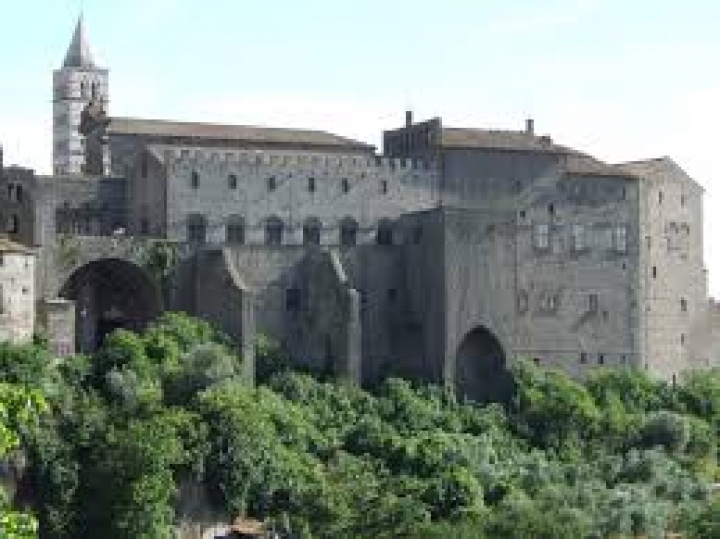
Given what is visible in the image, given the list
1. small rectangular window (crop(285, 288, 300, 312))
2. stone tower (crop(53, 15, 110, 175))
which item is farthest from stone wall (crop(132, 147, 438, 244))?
stone tower (crop(53, 15, 110, 175))

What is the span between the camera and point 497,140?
60.7m

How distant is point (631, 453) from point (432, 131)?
46.4 feet

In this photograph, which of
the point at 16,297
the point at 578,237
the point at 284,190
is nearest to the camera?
the point at 16,297

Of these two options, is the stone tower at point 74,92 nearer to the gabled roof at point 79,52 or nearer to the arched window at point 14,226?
the gabled roof at point 79,52

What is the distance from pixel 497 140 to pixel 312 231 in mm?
8751

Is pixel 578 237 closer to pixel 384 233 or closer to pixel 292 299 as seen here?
pixel 384 233

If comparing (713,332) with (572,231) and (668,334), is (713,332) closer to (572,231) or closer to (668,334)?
(668,334)

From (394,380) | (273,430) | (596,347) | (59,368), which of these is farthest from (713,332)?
(59,368)

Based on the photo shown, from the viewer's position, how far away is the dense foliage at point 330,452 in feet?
137

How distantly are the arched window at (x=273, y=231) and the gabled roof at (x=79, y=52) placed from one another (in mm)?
42286

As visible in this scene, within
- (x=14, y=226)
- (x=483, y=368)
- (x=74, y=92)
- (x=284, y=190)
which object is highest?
(x=74, y=92)

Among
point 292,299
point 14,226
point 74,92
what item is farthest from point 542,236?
point 74,92

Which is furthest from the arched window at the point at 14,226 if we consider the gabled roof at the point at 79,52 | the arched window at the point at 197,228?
the gabled roof at the point at 79,52

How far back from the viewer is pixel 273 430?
46.6m
